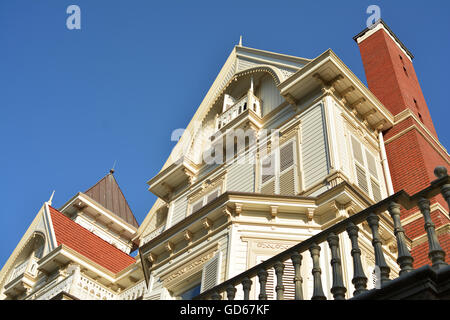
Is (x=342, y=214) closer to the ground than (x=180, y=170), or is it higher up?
closer to the ground

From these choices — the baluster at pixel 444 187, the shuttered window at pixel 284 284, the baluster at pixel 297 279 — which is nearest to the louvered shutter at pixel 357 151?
the shuttered window at pixel 284 284

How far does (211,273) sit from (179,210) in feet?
23.5

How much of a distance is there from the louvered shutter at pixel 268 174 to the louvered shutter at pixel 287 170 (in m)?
0.33

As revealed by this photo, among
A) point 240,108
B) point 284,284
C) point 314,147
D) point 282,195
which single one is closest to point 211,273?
point 284,284

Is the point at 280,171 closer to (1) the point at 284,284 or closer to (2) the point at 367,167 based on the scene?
(2) the point at 367,167

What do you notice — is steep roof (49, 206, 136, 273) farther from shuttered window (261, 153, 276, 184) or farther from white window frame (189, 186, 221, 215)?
shuttered window (261, 153, 276, 184)

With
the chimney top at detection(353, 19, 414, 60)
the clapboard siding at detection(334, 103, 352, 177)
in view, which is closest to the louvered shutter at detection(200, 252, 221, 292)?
the clapboard siding at detection(334, 103, 352, 177)

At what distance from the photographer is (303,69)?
17.8 metres

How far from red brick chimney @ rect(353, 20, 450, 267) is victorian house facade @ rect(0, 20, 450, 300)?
0.19 ft

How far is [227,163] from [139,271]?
20.3 ft

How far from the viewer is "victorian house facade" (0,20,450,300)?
1106 cm
